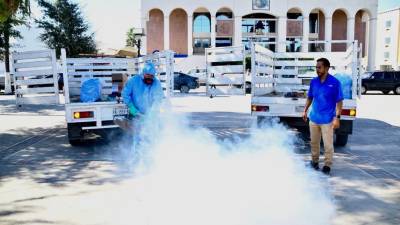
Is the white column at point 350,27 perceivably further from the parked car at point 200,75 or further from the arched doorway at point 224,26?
the parked car at point 200,75

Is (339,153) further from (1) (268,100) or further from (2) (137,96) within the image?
(2) (137,96)

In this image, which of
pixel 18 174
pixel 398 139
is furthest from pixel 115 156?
pixel 398 139

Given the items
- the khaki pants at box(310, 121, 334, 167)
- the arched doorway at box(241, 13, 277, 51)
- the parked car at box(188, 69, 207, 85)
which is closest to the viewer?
the khaki pants at box(310, 121, 334, 167)

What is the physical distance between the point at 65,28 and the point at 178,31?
13625 mm

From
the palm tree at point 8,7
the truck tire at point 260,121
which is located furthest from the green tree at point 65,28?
the truck tire at point 260,121

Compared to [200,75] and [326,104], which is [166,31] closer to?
[200,75]

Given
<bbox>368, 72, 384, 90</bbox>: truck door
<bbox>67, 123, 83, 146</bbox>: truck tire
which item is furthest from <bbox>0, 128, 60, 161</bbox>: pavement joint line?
<bbox>368, 72, 384, 90</bbox>: truck door

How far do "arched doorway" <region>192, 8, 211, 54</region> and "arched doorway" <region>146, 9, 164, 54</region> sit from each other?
11.8 feet

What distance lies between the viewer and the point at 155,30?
47.4 m

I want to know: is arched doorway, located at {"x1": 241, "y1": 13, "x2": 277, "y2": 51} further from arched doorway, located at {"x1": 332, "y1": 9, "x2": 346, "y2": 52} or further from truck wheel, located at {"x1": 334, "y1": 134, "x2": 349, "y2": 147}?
truck wheel, located at {"x1": 334, "y1": 134, "x2": 349, "y2": 147}

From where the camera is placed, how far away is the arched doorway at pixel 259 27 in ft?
152

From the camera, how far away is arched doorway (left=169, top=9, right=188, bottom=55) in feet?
156

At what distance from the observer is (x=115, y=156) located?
778 centimetres

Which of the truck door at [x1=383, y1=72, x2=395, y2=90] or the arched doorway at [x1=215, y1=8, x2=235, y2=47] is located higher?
the arched doorway at [x1=215, y1=8, x2=235, y2=47]
